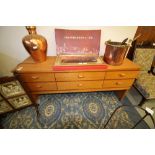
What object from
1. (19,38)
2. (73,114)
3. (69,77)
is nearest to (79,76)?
(69,77)

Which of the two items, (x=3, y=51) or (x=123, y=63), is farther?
(x=3, y=51)

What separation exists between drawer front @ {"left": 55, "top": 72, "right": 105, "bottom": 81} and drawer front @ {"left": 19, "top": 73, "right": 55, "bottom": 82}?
8cm

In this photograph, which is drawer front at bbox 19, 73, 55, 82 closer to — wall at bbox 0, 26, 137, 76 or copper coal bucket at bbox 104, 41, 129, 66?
wall at bbox 0, 26, 137, 76

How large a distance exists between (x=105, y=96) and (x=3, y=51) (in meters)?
1.69

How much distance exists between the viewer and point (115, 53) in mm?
1054

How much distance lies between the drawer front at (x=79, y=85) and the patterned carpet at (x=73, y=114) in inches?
13.1

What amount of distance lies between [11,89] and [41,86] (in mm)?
336

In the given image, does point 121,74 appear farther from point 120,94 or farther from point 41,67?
point 41,67

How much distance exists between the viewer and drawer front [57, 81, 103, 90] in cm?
121

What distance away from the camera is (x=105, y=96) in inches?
62.3
